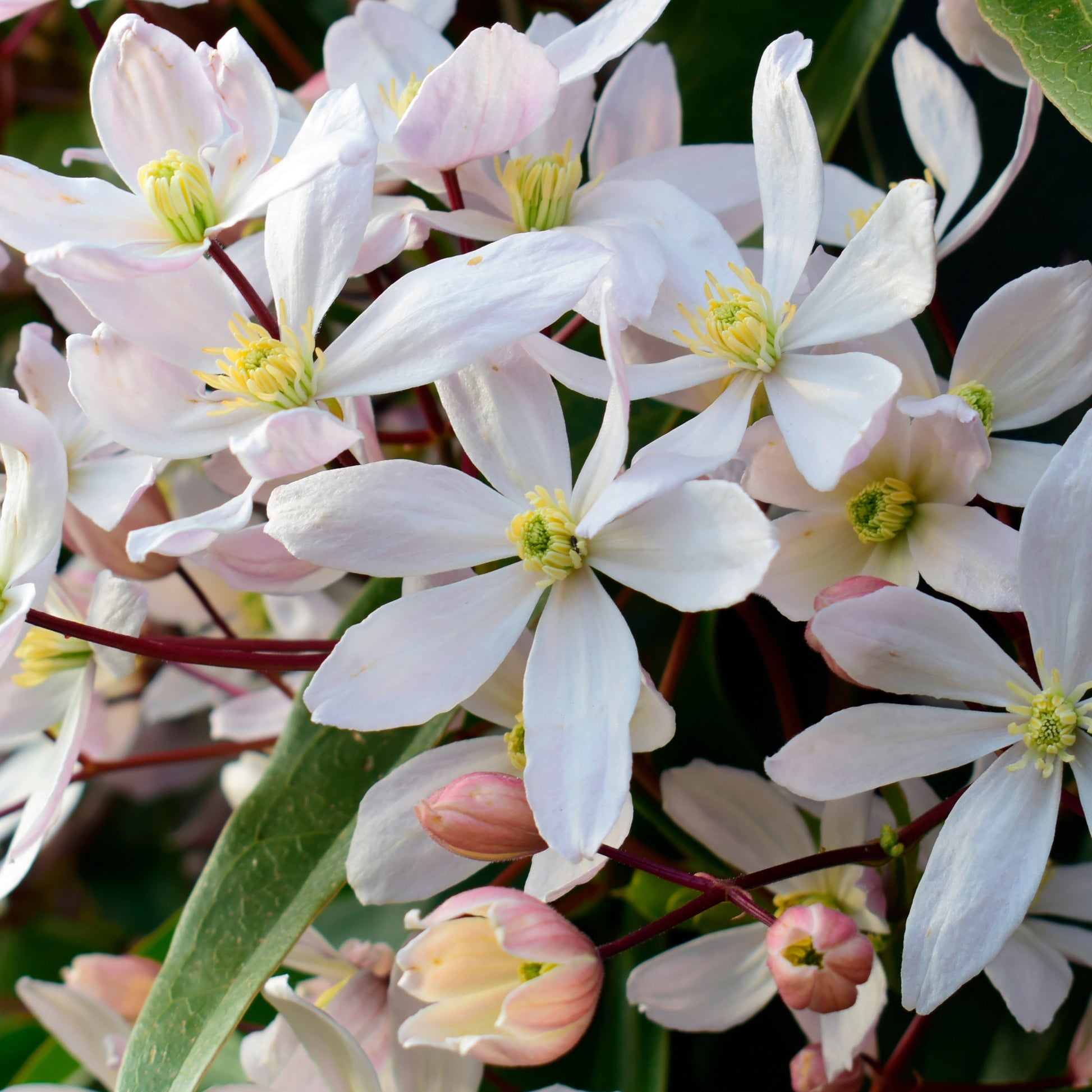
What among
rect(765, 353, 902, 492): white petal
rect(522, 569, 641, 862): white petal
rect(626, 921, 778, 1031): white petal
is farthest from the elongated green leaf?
rect(626, 921, 778, 1031): white petal

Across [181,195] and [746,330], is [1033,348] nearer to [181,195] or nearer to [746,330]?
[746,330]

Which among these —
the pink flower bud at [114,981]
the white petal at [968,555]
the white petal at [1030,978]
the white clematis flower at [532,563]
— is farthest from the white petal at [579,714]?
the pink flower bud at [114,981]

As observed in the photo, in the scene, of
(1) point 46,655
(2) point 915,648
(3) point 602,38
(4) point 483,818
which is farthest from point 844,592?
(1) point 46,655

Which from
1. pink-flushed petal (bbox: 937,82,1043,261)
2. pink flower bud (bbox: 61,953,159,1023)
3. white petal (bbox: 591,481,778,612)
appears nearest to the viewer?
white petal (bbox: 591,481,778,612)

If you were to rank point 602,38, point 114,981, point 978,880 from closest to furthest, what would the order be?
1. point 978,880
2. point 602,38
3. point 114,981

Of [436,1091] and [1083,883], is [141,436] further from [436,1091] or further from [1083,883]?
[1083,883]

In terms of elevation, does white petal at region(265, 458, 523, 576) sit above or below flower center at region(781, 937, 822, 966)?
above

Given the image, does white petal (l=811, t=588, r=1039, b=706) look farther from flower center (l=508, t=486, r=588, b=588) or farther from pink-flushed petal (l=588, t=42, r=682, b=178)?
pink-flushed petal (l=588, t=42, r=682, b=178)
